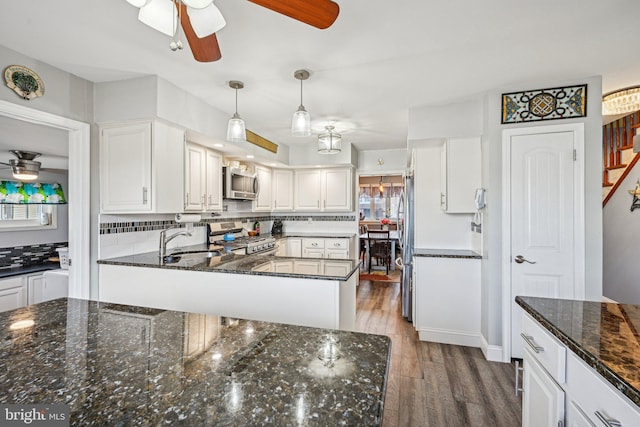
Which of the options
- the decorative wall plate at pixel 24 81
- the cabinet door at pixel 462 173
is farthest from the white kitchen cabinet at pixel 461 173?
the decorative wall plate at pixel 24 81

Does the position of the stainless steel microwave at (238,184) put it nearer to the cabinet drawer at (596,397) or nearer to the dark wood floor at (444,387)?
the dark wood floor at (444,387)

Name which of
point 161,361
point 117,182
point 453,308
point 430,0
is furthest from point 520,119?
point 117,182

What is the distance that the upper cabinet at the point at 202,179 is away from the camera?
304 centimetres

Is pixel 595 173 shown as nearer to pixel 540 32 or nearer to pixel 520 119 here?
pixel 520 119

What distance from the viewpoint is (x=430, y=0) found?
1499mm

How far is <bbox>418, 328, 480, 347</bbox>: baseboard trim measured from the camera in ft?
9.41

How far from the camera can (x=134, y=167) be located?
2.42 metres

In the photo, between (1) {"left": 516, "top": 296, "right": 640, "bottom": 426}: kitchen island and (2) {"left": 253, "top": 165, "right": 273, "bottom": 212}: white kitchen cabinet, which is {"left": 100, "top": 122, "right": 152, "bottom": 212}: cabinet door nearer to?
(2) {"left": 253, "top": 165, "right": 273, "bottom": 212}: white kitchen cabinet

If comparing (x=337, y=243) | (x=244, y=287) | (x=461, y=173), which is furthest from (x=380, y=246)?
(x=244, y=287)

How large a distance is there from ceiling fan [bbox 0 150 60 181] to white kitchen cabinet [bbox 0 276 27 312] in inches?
50.2

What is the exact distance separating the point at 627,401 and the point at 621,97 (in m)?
2.99

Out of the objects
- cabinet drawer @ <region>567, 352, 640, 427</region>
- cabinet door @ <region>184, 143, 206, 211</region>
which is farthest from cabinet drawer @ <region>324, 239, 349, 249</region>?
cabinet drawer @ <region>567, 352, 640, 427</region>

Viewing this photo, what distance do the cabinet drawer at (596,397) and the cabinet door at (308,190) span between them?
4114 mm

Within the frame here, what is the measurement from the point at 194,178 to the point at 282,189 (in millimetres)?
2027
